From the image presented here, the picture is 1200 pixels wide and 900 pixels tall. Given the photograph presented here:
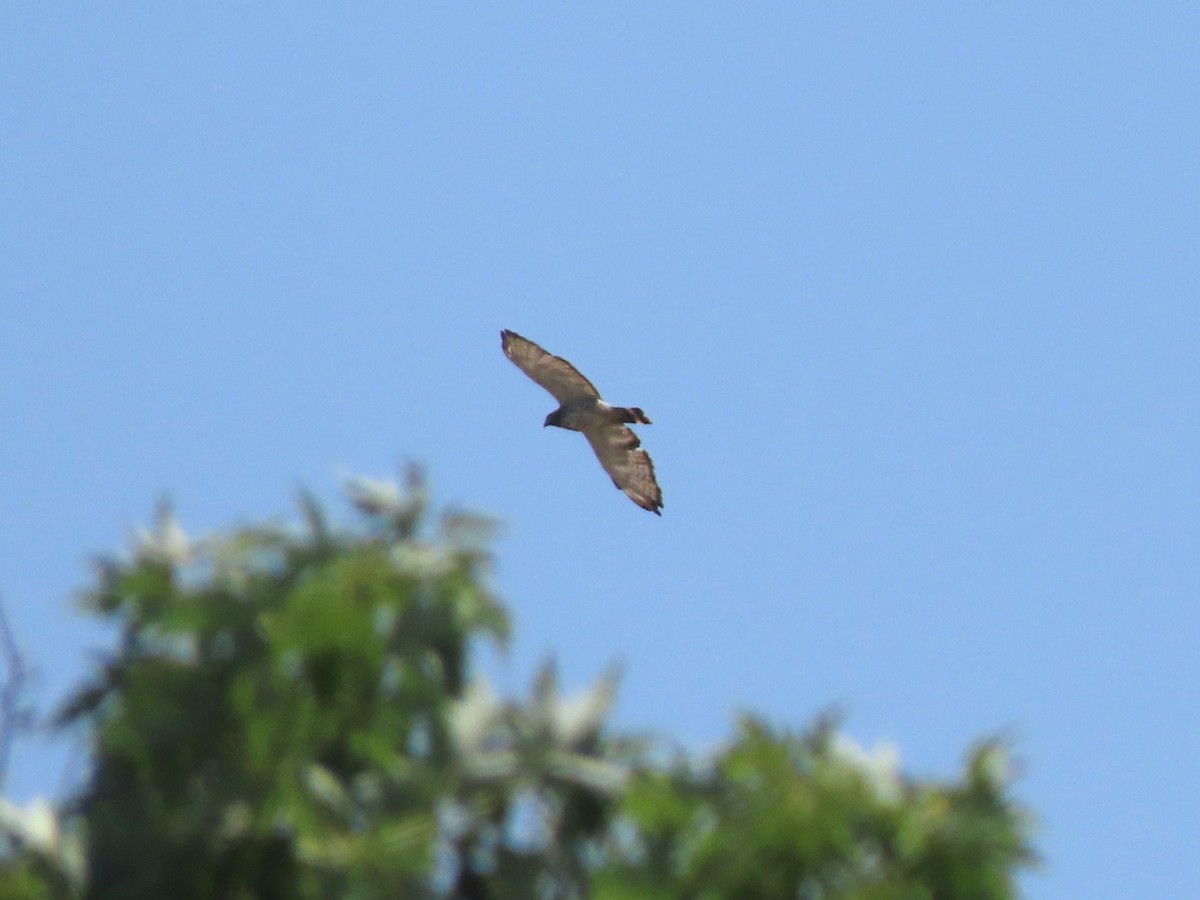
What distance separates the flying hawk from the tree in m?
10.6

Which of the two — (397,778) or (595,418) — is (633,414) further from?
(397,778)

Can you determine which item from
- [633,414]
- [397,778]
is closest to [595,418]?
[633,414]

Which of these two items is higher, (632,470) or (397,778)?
(632,470)

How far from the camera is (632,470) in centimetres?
2494

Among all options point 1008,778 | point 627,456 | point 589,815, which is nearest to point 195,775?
point 589,815

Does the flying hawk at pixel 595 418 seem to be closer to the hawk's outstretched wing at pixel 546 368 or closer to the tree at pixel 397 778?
the hawk's outstretched wing at pixel 546 368

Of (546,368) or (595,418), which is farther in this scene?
(595,418)

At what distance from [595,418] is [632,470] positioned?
126 cm

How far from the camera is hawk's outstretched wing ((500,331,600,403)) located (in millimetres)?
23000

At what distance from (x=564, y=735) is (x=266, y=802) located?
157 centimetres

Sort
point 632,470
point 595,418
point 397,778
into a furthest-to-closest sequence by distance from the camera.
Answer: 1. point 632,470
2. point 595,418
3. point 397,778

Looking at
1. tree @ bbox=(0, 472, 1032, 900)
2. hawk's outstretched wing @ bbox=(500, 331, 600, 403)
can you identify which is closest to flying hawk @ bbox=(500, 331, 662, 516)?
hawk's outstretched wing @ bbox=(500, 331, 600, 403)

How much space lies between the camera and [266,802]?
11.2 metres

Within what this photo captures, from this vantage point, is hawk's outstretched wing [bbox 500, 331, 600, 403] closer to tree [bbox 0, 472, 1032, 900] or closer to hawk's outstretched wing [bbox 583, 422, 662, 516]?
hawk's outstretched wing [bbox 583, 422, 662, 516]
